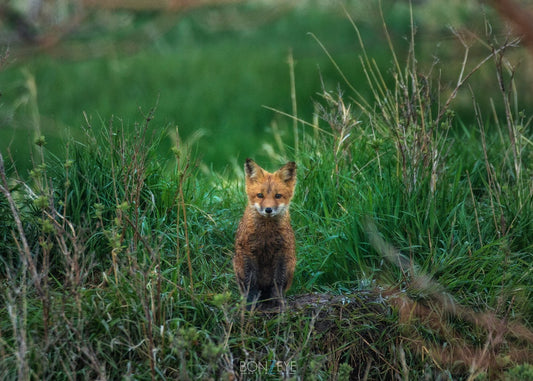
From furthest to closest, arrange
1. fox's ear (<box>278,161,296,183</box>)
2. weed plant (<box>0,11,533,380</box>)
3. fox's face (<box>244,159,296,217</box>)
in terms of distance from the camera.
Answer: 1. fox's ear (<box>278,161,296,183</box>)
2. fox's face (<box>244,159,296,217</box>)
3. weed plant (<box>0,11,533,380</box>)

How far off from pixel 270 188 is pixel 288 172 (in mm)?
207

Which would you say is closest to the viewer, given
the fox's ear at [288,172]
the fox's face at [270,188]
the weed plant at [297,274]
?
the weed plant at [297,274]

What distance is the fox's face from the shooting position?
14.7 feet

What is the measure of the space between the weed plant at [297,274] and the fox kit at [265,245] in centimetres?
17

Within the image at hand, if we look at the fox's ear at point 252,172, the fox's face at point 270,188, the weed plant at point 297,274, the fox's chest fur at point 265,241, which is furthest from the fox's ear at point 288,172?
the weed plant at point 297,274

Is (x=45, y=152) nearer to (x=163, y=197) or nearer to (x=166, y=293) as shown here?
(x=163, y=197)

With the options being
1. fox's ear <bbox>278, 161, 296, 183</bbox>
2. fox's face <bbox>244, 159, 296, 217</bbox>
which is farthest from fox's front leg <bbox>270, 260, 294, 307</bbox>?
fox's ear <bbox>278, 161, 296, 183</bbox>

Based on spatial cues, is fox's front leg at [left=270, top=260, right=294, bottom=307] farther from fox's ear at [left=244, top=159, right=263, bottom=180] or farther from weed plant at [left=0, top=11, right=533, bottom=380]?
fox's ear at [left=244, top=159, right=263, bottom=180]

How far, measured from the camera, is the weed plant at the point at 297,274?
3.78m

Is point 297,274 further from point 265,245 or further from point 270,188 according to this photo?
point 270,188

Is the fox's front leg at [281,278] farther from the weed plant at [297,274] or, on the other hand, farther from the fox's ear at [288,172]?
the fox's ear at [288,172]

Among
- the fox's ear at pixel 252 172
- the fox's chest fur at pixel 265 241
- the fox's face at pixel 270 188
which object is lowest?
the fox's chest fur at pixel 265 241

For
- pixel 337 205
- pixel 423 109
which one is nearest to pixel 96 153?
pixel 337 205

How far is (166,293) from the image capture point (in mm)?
4160
